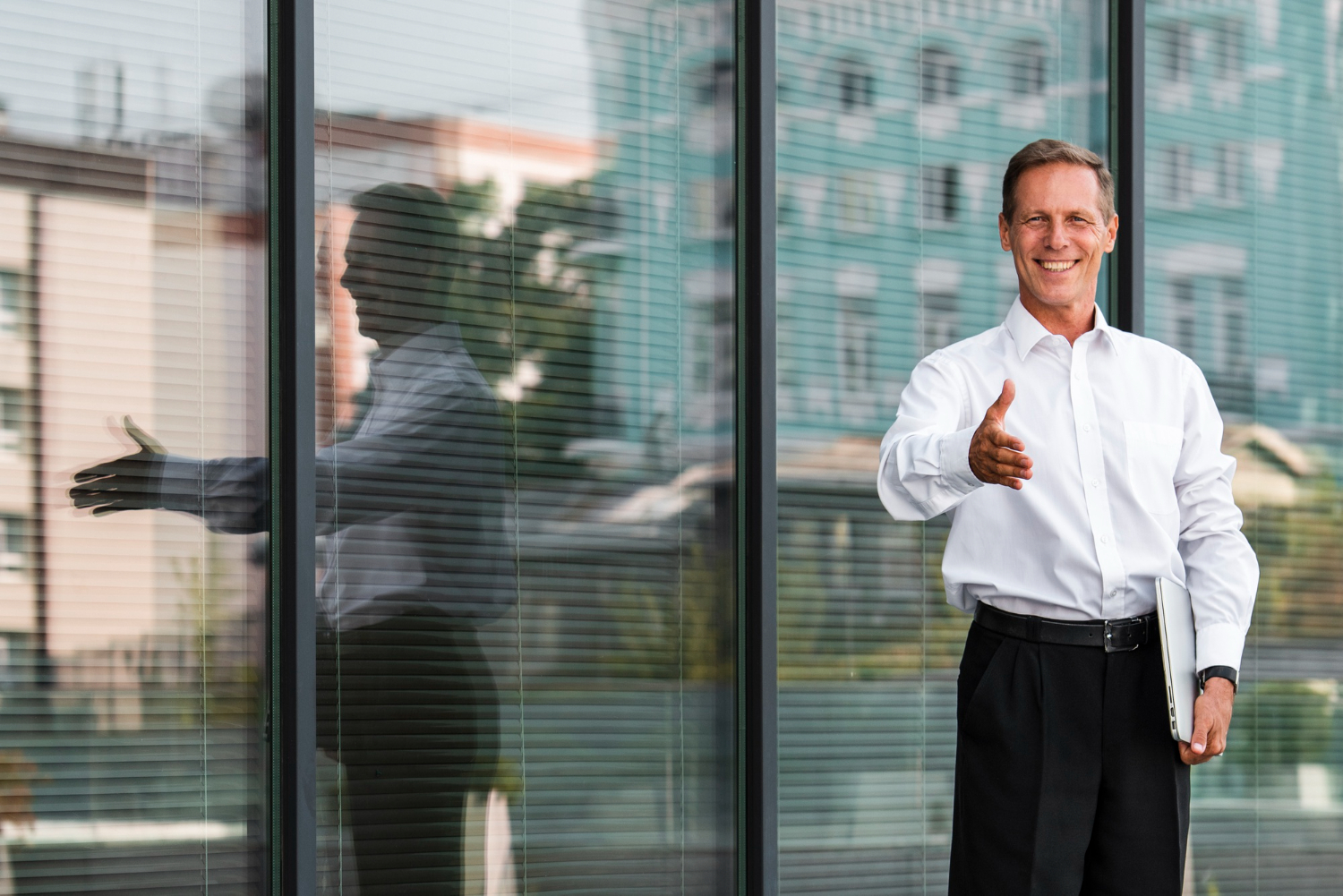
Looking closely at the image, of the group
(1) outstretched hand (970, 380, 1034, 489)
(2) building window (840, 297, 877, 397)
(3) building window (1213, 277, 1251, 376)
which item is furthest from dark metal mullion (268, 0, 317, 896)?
(3) building window (1213, 277, 1251, 376)

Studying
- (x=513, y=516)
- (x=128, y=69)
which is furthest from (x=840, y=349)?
(x=128, y=69)

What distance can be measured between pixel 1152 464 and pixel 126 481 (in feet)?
7.36

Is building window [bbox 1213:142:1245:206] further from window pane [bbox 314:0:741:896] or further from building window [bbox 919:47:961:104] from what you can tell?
window pane [bbox 314:0:741:896]

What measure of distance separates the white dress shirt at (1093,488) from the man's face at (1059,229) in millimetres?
90

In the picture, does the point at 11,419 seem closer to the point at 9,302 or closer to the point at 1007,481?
the point at 9,302

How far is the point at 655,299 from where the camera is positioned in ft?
13.1

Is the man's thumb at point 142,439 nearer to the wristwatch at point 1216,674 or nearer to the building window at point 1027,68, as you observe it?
the wristwatch at point 1216,674

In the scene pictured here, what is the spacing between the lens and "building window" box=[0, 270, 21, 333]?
3191 mm

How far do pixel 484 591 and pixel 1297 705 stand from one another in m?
2.94

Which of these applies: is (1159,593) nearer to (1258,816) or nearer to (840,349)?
(840,349)

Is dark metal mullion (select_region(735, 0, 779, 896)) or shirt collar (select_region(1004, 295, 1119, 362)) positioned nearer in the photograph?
shirt collar (select_region(1004, 295, 1119, 362))

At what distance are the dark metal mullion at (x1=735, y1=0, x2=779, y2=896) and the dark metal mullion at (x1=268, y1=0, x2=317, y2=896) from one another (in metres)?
1.22

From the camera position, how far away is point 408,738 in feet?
11.9

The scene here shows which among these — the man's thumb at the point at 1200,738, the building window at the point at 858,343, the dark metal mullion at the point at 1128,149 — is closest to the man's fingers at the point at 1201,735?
the man's thumb at the point at 1200,738
